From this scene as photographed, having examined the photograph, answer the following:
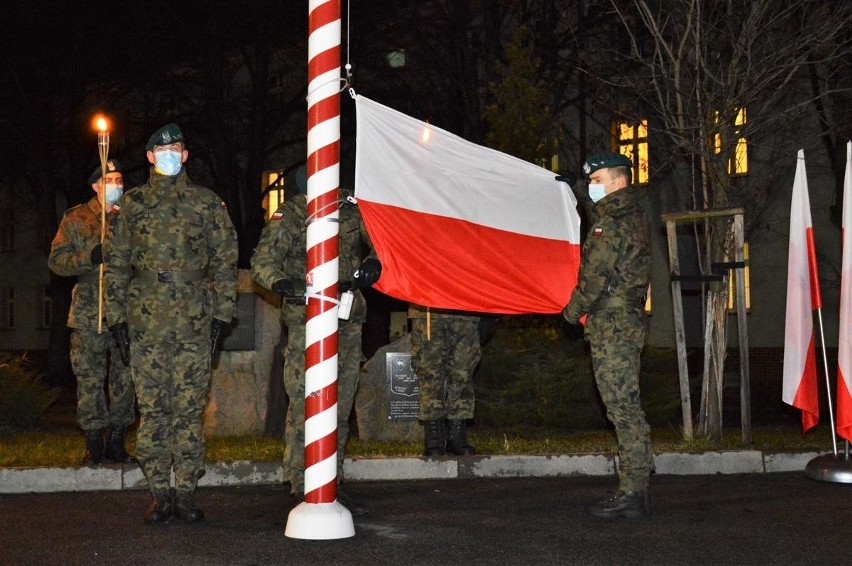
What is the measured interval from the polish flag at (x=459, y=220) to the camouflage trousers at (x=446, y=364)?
1.00 meters

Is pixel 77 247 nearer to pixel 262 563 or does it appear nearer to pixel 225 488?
pixel 225 488

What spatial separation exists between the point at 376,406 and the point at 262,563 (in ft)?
18.1

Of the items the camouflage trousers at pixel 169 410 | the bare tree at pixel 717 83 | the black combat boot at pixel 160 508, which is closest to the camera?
the black combat boot at pixel 160 508

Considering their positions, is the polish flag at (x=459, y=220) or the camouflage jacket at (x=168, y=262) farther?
Answer: the polish flag at (x=459, y=220)

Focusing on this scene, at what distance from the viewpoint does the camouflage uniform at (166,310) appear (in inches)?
278

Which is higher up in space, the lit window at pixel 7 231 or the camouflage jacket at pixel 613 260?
the lit window at pixel 7 231

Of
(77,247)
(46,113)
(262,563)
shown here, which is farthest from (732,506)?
(46,113)

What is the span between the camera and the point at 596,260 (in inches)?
288

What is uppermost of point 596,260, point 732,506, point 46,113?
point 46,113

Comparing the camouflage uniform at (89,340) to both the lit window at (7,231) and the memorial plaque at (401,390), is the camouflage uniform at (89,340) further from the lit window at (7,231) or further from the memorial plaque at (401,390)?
the lit window at (7,231)

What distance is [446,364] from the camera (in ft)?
31.2

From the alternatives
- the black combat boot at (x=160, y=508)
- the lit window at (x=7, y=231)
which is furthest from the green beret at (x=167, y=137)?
the lit window at (x=7, y=231)

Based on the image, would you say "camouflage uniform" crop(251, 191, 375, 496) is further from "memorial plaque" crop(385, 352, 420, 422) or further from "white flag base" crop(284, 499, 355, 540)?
"memorial plaque" crop(385, 352, 420, 422)

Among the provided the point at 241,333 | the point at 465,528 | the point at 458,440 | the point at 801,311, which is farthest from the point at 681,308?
the point at 241,333
